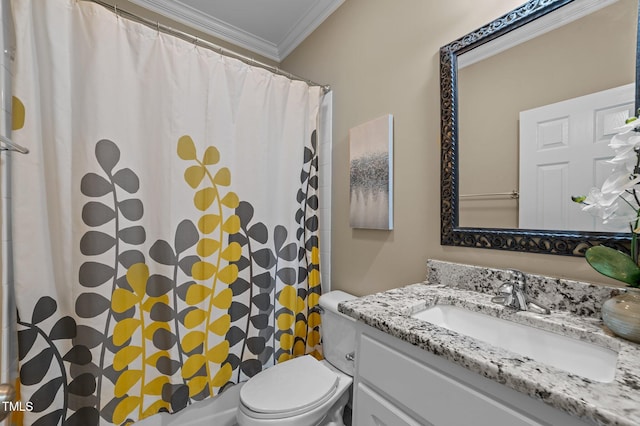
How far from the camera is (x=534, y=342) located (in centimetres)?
73

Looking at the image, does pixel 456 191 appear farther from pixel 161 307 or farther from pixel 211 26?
pixel 211 26

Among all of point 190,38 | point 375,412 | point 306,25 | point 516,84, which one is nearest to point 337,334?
point 375,412

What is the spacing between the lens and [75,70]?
1.05 m

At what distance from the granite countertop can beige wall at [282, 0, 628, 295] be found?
20 centimetres

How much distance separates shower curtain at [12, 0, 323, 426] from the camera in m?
0.98

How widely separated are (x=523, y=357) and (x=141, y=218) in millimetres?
1397

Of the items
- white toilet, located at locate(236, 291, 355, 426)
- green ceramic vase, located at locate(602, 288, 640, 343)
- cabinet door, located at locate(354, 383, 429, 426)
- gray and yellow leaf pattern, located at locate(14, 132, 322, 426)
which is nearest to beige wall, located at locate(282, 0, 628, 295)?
green ceramic vase, located at locate(602, 288, 640, 343)

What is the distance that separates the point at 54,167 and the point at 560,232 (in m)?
1.80

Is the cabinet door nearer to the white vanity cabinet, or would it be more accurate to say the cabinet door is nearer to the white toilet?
the white vanity cabinet

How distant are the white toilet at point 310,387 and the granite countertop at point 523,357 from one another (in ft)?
1.83

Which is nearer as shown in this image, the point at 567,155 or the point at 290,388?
the point at 567,155

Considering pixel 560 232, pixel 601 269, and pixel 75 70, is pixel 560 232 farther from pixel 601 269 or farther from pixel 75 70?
pixel 75 70

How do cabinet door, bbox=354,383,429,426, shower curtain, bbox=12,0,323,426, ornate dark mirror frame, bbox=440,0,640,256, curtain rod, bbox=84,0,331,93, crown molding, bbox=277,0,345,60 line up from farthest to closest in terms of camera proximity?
crown molding, bbox=277,0,345,60 < curtain rod, bbox=84,0,331,93 < shower curtain, bbox=12,0,323,426 < ornate dark mirror frame, bbox=440,0,640,256 < cabinet door, bbox=354,383,429,426

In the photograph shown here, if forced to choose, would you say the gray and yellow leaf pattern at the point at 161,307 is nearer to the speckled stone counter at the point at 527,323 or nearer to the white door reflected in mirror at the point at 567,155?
the speckled stone counter at the point at 527,323
